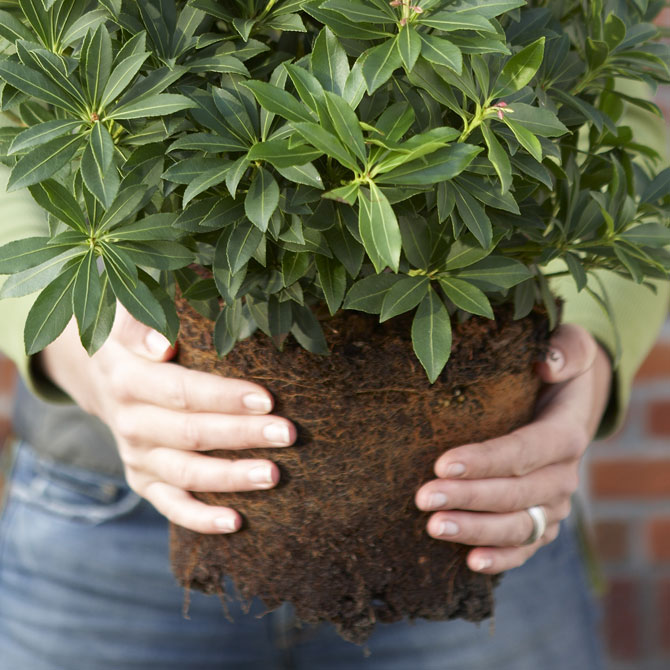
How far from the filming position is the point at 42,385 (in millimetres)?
926

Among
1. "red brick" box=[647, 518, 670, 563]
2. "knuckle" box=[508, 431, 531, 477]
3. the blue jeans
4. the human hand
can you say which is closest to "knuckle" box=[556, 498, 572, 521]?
the human hand

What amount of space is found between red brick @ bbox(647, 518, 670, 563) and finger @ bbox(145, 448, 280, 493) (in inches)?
50.8

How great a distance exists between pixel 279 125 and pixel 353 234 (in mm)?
84

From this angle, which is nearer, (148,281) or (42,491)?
(148,281)

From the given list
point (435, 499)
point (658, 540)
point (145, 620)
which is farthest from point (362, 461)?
point (658, 540)

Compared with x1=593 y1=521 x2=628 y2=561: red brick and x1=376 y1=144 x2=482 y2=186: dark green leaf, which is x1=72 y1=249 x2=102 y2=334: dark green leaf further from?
x1=593 y1=521 x2=628 y2=561: red brick

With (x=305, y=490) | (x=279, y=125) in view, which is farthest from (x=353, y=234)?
(x=305, y=490)

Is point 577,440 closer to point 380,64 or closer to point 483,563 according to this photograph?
point 483,563

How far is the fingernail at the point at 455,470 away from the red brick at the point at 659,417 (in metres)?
1.11

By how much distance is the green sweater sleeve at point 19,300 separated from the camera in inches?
33.3

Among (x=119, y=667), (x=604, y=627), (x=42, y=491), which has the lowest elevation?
(x=604, y=627)

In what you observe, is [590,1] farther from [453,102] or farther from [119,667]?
[119,667]

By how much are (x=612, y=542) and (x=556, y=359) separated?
114cm

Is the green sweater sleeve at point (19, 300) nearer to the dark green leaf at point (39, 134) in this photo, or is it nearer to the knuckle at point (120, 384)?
the knuckle at point (120, 384)
